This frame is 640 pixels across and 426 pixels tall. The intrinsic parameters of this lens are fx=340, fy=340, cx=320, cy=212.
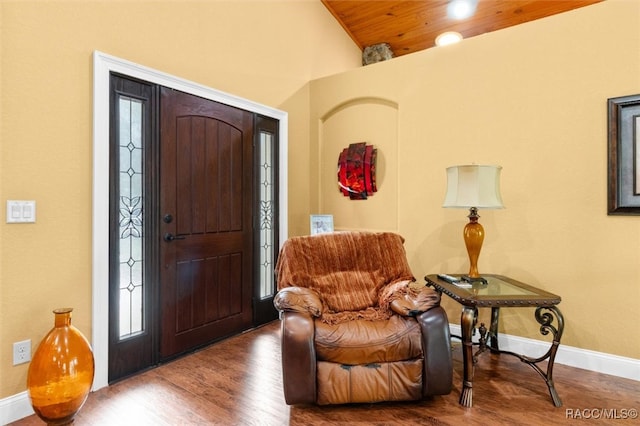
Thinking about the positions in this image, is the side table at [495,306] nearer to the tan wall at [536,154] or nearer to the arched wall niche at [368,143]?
the tan wall at [536,154]

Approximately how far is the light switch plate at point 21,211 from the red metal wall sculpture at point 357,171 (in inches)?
106

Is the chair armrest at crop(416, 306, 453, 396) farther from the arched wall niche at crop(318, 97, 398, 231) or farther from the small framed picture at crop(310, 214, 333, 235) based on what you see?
the small framed picture at crop(310, 214, 333, 235)

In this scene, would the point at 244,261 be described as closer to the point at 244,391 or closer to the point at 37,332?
the point at 244,391

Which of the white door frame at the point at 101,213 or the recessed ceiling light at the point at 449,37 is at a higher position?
the recessed ceiling light at the point at 449,37

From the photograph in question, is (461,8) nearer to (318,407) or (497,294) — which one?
(497,294)

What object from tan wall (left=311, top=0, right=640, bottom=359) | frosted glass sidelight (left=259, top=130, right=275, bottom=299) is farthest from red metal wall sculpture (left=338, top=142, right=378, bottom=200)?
frosted glass sidelight (left=259, top=130, right=275, bottom=299)

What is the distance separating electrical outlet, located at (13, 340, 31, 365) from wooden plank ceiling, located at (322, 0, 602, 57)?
14.9ft

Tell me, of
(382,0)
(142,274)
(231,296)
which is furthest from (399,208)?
(382,0)

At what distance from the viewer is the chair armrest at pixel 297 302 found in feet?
6.66

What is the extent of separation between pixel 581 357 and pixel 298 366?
215cm

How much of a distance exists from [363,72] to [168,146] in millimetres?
2200

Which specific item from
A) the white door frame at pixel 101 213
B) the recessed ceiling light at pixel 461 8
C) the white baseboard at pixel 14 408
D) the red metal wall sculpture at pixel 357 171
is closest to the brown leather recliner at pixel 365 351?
the white door frame at pixel 101 213

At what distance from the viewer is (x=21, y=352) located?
1.94 metres

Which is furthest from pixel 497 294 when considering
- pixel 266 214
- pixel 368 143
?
pixel 266 214
